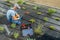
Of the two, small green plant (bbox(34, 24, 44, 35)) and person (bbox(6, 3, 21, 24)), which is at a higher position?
person (bbox(6, 3, 21, 24))

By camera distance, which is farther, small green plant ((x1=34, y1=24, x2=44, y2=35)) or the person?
the person

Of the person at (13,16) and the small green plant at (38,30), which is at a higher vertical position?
the person at (13,16)

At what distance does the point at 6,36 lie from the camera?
6.06 metres

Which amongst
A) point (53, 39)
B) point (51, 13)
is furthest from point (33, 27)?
point (51, 13)

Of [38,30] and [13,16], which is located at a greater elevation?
[13,16]

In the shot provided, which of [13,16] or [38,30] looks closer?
[38,30]

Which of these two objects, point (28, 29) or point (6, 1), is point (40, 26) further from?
point (6, 1)

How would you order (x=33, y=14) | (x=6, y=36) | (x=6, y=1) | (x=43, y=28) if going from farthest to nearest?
(x=6, y=1), (x=33, y=14), (x=43, y=28), (x=6, y=36)

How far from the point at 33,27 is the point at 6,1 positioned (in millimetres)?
2257

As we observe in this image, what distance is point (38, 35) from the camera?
20.3 ft

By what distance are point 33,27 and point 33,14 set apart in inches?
39.0

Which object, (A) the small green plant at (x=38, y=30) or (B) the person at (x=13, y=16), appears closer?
(A) the small green plant at (x=38, y=30)

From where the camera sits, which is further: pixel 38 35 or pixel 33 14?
pixel 33 14

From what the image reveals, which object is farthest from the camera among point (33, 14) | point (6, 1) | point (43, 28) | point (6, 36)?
point (6, 1)
